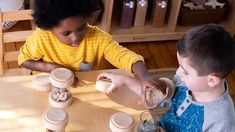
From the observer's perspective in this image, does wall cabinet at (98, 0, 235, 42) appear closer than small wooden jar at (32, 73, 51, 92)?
No

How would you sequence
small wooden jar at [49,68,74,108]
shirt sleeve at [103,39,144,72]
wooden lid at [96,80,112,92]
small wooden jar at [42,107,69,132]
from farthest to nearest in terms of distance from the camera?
shirt sleeve at [103,39,144,72] → wooden lid at [96,80,112,92] → small wooden jar at [49,68,74,108] → small wooden jar at [42,107,69,132]

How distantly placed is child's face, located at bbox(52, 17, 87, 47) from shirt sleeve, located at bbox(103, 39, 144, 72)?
147mm

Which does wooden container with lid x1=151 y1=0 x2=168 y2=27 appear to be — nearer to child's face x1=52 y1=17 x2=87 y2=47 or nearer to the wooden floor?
the wooden floor

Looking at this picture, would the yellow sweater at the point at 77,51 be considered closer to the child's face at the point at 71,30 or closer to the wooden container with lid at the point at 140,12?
the child's face at the point at 71,30

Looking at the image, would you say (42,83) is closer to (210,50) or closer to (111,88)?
(111,88)

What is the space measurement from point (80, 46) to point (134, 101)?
312mm

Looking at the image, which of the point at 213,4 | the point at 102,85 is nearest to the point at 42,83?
the point at 102,85

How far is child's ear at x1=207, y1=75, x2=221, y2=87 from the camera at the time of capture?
107 centimetres

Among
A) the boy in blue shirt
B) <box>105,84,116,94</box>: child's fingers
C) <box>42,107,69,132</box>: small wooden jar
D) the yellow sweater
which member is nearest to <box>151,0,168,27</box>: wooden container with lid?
the yellow sweater

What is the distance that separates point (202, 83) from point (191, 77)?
0.04 metres

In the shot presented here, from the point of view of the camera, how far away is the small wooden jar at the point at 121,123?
103 centimetres

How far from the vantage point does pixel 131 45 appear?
2469 millimetres

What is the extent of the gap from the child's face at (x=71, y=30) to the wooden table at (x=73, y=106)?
0.41ft

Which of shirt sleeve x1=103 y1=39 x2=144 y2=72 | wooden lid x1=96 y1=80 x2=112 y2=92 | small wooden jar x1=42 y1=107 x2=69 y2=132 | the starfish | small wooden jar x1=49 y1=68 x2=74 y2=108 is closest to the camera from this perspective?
small wooden jar x1=42 y1=107 x2=69 y2=132
